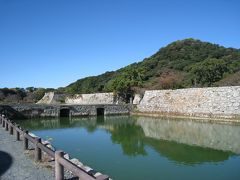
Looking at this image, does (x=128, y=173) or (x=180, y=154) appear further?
(x=180, y=154)

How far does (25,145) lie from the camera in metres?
8.55

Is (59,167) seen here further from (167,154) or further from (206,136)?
(206,136)

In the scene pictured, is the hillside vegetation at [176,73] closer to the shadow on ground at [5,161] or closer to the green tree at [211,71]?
the green tree at [211,71]

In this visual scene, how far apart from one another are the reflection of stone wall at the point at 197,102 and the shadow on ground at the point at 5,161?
16181 millimetres

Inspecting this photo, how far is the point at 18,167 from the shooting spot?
6531mm

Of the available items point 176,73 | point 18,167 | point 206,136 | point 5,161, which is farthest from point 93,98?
point 18,167

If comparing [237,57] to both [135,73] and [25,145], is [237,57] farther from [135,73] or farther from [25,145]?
[25,145]

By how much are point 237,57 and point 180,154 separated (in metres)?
45.6

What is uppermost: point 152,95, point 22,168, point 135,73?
point 135,73

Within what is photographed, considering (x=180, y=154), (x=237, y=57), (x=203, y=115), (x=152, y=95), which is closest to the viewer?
(x=180, y=154)

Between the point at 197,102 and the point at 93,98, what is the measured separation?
19868 millimetres

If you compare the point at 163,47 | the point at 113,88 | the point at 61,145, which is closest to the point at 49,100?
the point at 113,88

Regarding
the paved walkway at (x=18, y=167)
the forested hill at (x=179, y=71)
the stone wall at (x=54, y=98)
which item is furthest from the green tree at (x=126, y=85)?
the paved walkway at (x=18, y=167)

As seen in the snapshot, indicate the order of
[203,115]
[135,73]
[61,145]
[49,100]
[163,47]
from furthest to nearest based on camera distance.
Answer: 1. [163,47]
2. [49,100]
3. [135,73]
4. [203,115]
5. [61,145]
